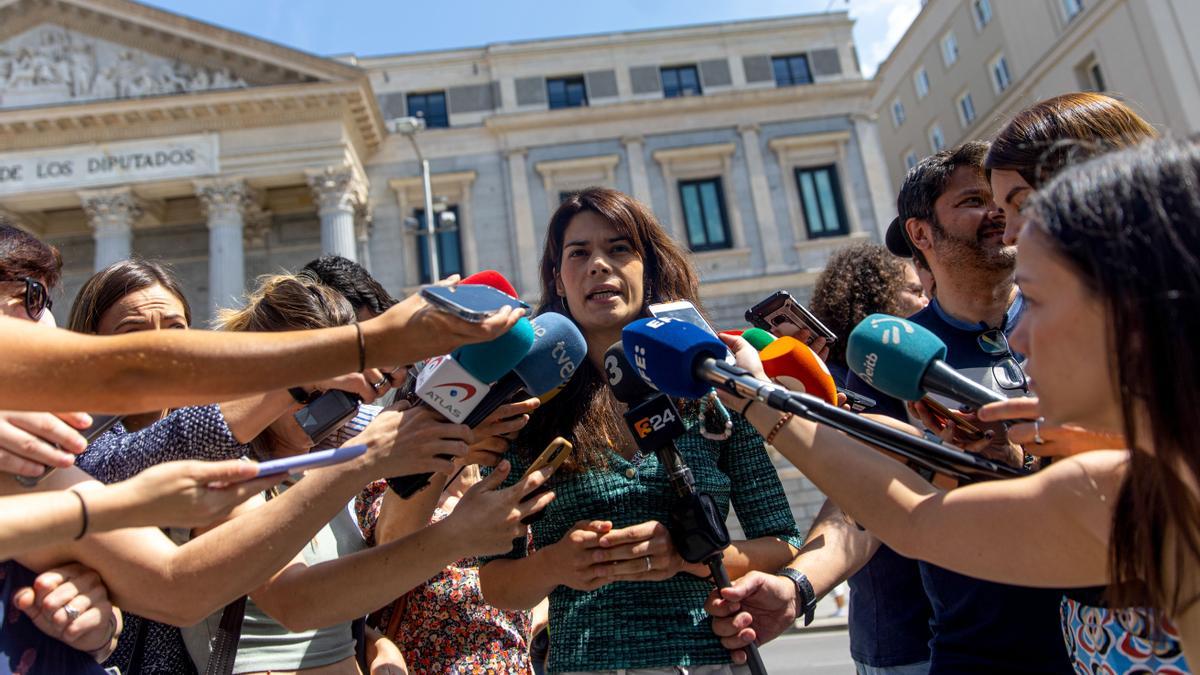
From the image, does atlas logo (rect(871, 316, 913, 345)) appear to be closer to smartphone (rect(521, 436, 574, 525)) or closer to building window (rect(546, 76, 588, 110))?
smartphone (rect(521, 436, 574, 525))

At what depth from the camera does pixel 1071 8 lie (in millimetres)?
25531

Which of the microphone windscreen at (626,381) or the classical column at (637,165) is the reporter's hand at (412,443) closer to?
the microphone windscreen at (626,381)

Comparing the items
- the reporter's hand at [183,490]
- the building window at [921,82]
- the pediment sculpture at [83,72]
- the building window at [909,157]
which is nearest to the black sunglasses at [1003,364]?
the reporter's hand at [183,490]

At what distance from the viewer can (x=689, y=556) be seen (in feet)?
6.59

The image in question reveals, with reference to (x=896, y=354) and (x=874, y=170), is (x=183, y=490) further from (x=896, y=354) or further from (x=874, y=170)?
(x=874, y=170)

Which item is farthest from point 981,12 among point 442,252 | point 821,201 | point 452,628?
point 452,628

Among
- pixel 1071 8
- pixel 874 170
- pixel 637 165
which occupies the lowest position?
pixel 874 170

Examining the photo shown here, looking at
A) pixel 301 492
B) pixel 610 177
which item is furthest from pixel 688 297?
pixel 610 177

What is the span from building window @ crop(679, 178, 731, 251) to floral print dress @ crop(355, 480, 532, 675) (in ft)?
71.2

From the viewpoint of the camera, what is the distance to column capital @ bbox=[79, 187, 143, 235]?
22.1 m

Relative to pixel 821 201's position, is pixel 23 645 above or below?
below

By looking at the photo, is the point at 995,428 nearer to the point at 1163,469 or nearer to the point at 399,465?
the point at 1163,469

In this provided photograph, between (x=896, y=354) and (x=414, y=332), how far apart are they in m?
1.04

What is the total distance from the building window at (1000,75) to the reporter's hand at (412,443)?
31.2 meters
